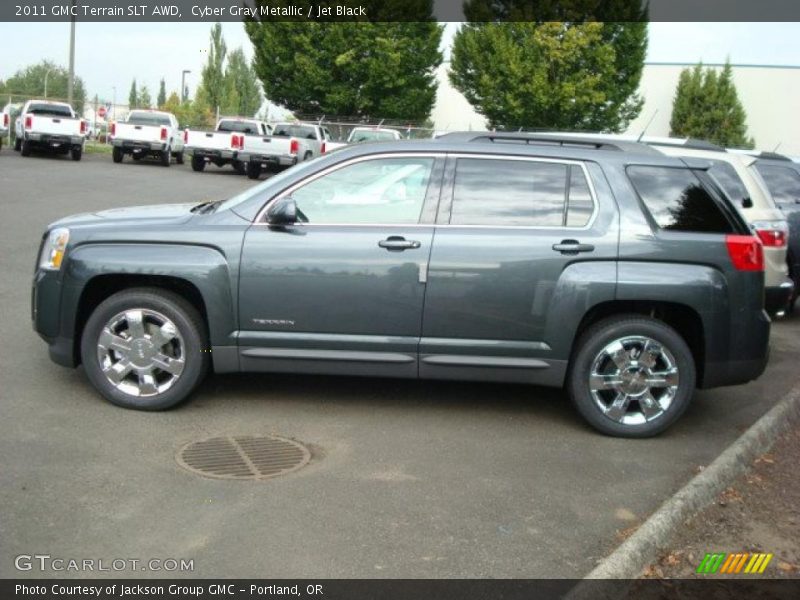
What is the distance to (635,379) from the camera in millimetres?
5898

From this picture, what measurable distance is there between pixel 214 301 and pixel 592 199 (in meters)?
2.53

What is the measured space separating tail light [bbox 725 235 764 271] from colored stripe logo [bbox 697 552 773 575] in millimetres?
2232

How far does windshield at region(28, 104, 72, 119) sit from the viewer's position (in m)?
28.8

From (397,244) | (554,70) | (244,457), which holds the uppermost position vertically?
(554,70)

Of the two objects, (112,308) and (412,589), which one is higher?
(112,308)

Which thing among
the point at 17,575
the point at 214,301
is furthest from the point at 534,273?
the point at 17,575

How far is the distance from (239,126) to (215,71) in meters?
37.9

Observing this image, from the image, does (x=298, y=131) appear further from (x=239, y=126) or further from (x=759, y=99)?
(x=759, y=99)

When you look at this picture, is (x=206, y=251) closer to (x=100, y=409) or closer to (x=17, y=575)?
(x=100, y=409)

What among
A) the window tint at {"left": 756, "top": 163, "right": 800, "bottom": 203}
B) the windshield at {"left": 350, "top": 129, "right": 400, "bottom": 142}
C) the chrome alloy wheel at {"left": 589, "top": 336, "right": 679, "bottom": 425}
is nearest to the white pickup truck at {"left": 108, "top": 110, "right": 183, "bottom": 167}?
the windshield at {"left": 350, "top": 129, "right": 400, "bottom": 142}

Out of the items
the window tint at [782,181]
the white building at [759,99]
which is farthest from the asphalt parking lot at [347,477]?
the white building at [759,99]

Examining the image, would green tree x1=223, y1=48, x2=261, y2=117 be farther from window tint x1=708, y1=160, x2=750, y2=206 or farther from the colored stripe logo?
the colored stripe logo

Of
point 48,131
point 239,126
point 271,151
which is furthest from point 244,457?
point 239,126

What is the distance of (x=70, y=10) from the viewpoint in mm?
32656
